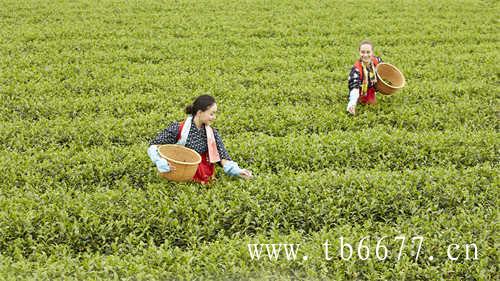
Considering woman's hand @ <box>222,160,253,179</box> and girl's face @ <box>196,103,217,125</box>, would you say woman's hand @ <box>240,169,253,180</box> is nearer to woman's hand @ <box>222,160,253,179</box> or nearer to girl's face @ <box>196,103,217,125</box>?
woman's hand @ <box>222,160,253,179</box>

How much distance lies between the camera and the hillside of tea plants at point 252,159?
187 inches

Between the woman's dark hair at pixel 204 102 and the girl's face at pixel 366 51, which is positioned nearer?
the woman's dark hair at pixel 204 102

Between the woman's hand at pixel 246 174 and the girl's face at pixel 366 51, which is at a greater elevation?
the girl's face at pixel 366 51

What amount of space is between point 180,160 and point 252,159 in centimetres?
132

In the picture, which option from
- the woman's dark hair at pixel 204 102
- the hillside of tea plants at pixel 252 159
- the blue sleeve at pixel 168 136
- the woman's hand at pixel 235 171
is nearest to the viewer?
the hillside of tea plants at pixel 252 159

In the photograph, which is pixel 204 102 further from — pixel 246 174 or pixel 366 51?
pixel 366 51

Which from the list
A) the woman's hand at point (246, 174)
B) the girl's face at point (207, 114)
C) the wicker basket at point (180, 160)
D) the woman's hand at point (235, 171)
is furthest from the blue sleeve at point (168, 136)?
the woman's hand at point (246, 174)

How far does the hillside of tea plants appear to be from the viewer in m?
4.75

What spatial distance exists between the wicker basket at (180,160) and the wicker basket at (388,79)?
4477 millimetres

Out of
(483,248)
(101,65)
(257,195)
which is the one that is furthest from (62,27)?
(483,248)

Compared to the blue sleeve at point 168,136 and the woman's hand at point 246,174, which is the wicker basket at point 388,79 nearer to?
the woman's hand at point 246,174

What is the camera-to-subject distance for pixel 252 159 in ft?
23.0

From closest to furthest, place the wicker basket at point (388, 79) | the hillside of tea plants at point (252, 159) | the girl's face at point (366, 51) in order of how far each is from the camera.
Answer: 1. the hillside of tea plants at point (252, 159)
2. the girl's face at point (366, 51)
3. the wicker basket at point (388, 79)

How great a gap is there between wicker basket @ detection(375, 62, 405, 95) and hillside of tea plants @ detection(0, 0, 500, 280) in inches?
14.9
